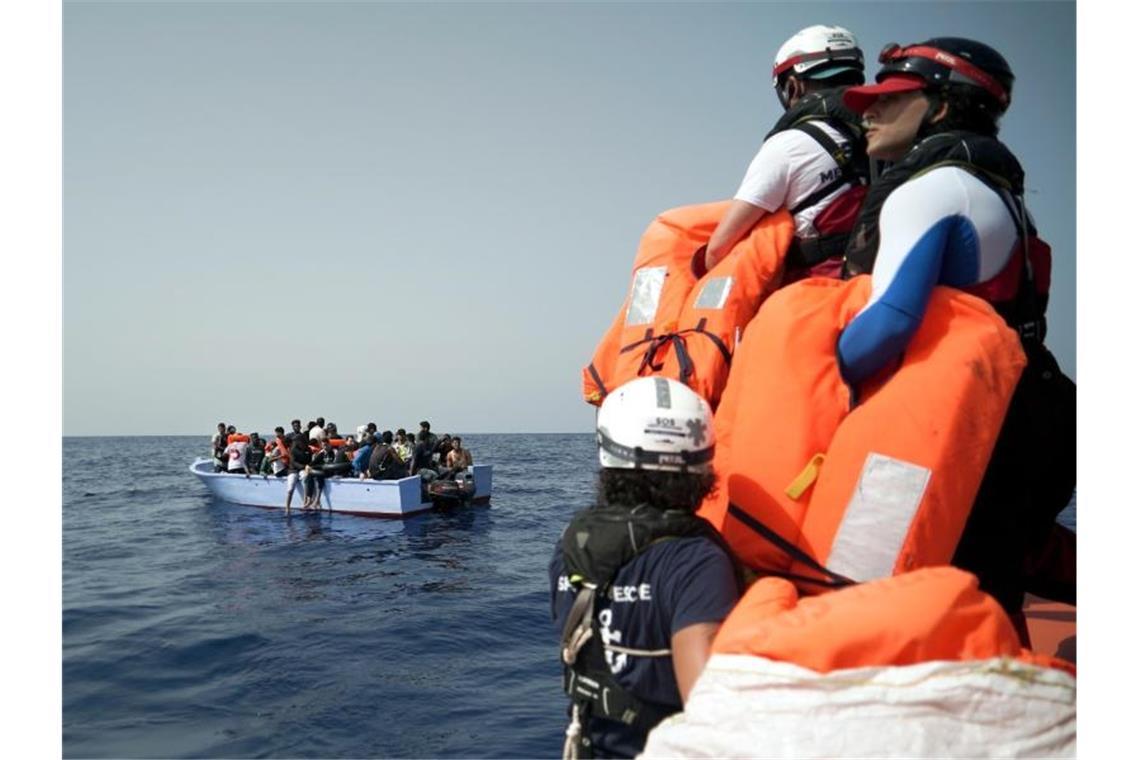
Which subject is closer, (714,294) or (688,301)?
(714,294)

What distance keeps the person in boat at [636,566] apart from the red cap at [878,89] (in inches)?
54.4

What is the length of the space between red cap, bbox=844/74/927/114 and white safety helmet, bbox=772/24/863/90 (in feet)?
2.27

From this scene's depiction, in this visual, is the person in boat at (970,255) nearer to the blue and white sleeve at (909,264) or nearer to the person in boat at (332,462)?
the blue and white sleeve at (909,264)

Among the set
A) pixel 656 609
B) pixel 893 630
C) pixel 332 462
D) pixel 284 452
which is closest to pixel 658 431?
pixel 656 609

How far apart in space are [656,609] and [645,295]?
182cm

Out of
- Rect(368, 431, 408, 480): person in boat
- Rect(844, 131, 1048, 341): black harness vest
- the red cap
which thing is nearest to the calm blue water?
Rect(368, 431, 408, 480): person in boat

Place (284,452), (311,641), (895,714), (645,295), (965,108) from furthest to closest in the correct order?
1. (284,452)
2. (311,641)
3. (645,295)
4. (965,108)
5. (895,714)

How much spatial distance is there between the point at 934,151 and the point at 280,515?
26746 millimetres

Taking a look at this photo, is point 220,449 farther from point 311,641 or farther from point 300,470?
point 311,641

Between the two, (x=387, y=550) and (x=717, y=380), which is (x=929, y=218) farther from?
(x=387, y=550)

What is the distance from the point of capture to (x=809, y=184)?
3.65 meters

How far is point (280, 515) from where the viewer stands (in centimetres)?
2708

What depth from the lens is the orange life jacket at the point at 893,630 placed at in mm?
2090
